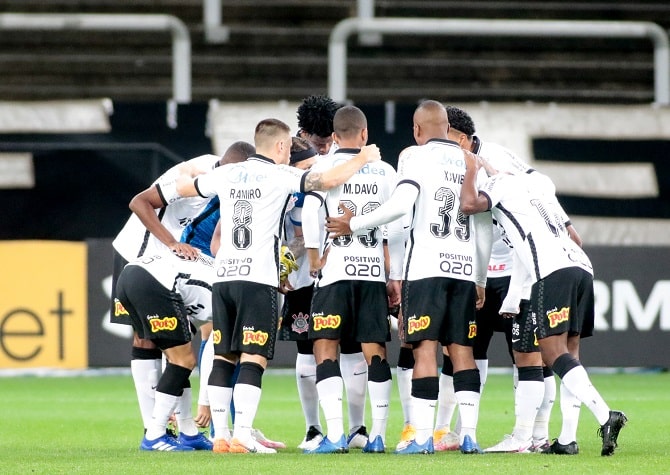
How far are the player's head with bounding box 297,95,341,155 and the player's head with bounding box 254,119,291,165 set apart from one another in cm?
93

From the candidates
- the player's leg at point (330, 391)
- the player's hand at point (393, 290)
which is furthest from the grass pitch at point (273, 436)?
the player's hand at point (393, 290)

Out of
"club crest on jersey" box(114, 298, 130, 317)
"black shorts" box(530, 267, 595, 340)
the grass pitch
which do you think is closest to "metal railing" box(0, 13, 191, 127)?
the grass pitch

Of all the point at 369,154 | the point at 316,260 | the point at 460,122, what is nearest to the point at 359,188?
the point at 369,154

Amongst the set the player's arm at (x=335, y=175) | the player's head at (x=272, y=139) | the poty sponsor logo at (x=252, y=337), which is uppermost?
the player's head at (x=272, y=139)

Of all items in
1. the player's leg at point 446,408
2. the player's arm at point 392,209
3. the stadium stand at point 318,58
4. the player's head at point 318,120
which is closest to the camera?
the player's arm at point 392,209

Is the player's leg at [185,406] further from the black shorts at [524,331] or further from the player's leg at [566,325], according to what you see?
the player's leg at [566,325]

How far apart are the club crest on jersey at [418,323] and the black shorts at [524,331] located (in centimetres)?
63

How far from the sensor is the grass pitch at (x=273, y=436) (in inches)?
272

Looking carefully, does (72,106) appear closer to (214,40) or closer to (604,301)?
(214,40)

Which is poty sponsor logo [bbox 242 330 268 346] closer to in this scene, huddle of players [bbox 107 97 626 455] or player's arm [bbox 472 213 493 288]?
huddle of players [bbox 107 97 626 455]

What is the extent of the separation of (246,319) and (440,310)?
114cm

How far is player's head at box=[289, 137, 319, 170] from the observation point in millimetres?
8750

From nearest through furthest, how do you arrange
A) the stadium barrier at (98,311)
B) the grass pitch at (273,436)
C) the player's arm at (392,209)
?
the grass pitch at (273,436), the player's arm at (392,209), the stadium barrier at (98,311)

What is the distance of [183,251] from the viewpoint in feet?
27.3
